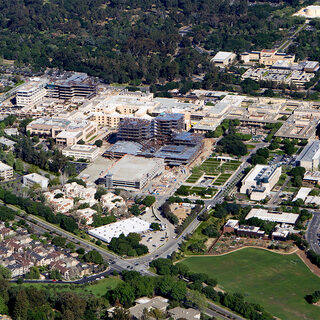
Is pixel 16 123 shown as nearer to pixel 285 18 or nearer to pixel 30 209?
pixel 30 209

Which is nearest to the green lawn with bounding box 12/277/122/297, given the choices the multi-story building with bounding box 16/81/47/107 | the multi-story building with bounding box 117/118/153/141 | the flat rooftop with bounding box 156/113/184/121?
the multi-story building with bounding box 117/118/153/141

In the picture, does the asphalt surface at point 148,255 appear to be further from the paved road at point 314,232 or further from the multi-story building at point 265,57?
the multi-story building at point 265,57

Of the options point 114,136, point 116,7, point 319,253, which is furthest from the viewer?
point 116,7

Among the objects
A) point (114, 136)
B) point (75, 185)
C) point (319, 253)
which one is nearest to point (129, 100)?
point (114, 136)

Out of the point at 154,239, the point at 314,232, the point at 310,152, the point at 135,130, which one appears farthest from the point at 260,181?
the point at 135,130

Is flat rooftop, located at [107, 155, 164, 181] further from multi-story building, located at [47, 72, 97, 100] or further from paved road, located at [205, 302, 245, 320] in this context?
multi-story building, located at [47, 72, 97, 100]

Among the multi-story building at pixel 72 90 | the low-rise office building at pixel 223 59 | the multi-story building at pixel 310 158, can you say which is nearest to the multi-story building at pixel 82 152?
the multi-story building at pixel 72 90

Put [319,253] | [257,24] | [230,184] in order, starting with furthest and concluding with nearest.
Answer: [257,24] < [230,184] < [319,253]
